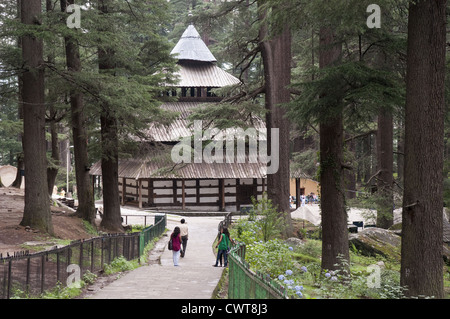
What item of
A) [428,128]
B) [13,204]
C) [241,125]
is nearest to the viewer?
[428,128]

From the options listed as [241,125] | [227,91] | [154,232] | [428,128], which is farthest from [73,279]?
[227,91]

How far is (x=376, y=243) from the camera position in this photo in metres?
21.2

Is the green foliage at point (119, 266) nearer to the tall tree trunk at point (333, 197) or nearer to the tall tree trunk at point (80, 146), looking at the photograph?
the tall tree trunk at point (333, 197)

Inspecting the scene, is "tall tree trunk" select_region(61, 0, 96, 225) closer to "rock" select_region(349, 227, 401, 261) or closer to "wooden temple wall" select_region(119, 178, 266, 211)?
"rock" select_region(349, 227, 401, 261)

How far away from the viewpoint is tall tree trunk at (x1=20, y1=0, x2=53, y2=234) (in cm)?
1741

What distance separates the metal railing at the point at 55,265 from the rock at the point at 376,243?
33.2 feet

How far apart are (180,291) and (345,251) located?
192 inches

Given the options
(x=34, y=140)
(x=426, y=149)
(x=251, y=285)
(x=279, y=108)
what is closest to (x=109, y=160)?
(x=34, y=140)

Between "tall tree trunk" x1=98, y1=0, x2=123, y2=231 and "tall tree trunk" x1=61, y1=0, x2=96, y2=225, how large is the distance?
900 millimetres

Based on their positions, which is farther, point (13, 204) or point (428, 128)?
point (13, 204)

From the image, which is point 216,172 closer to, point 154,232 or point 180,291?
point 154,232

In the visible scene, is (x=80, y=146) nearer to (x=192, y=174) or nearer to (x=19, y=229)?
(x=19, y=229)

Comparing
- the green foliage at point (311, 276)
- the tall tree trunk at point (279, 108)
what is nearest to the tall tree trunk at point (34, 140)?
the green foliage at point (311, 276)

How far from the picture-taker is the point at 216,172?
37531 mm
